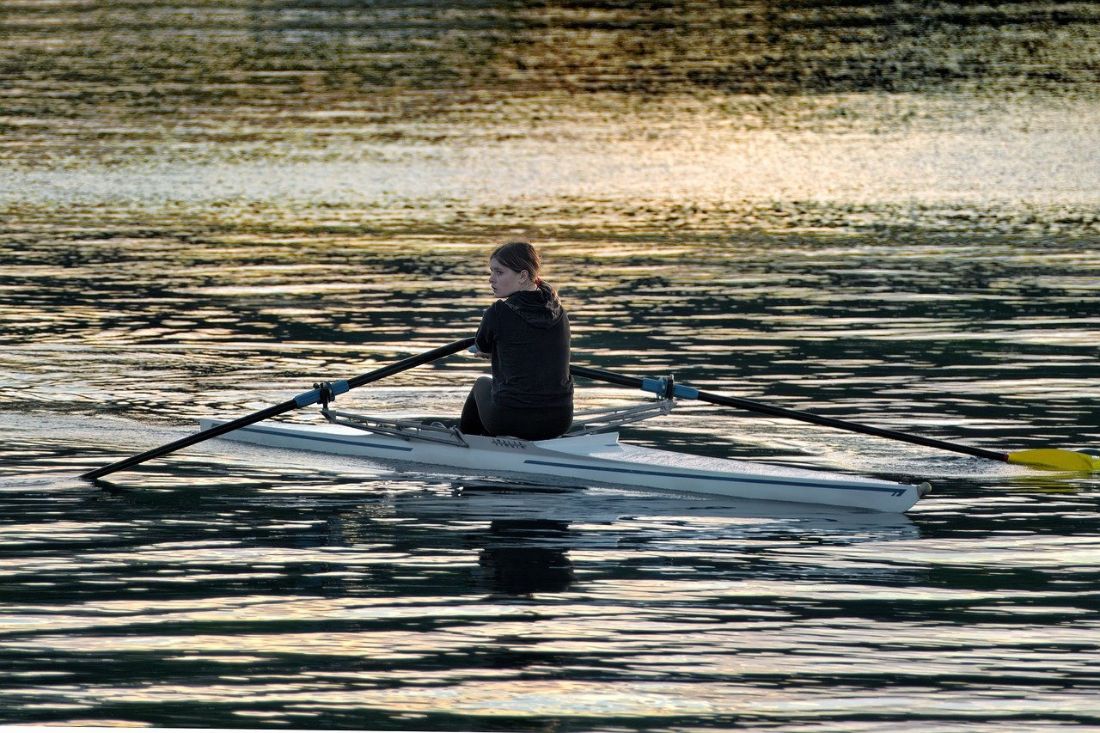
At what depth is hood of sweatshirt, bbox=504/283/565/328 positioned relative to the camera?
13133 mm

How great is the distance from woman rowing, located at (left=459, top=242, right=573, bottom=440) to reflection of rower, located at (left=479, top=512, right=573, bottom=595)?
1.37m

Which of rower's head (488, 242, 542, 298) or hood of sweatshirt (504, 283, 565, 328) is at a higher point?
rower's head (488, 242, 542, 298)

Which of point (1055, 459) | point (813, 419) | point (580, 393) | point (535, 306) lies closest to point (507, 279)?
point (535, 306)

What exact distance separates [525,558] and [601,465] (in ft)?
6.91

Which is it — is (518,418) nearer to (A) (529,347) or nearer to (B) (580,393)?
(A) (529,347)

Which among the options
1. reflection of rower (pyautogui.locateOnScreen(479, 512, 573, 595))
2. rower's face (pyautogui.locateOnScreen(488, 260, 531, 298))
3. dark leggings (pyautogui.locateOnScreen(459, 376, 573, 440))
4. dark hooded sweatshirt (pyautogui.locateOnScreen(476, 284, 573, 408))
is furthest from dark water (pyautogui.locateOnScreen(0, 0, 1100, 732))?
rower's face (pyautogui.locateOnScreen(488, 260, 531, 298))

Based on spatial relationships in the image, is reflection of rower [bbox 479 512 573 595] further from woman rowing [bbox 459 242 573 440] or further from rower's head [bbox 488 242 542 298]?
rower's head [bbox 488 242 542 298]

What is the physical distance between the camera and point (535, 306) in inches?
517

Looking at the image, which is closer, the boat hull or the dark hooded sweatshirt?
the boat hull

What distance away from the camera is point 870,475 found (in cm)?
1344

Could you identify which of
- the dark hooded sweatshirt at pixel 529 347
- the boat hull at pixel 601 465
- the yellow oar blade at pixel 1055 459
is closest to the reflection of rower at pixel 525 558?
the boat hull at pixel 601 465

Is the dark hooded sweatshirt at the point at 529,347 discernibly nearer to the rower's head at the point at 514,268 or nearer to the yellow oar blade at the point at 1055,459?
the rower's head at the point at 514,268

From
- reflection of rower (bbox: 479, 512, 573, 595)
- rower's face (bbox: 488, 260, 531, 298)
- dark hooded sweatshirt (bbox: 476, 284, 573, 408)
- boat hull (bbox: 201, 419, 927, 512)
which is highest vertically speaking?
rower's face (bbox: 488, 260, 531, 298)

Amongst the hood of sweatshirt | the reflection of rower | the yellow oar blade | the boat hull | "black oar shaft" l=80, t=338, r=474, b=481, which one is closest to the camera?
the reflection of rower
